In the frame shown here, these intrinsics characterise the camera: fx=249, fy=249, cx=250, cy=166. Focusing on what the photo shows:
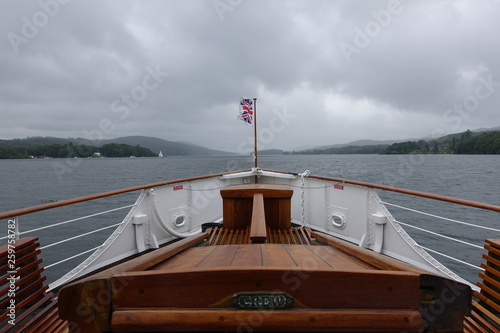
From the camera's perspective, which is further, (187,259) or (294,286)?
(187,259)

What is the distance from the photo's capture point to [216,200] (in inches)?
250

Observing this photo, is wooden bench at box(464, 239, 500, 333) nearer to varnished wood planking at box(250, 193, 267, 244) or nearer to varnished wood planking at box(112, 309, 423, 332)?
varnished wood planking at box(112, 309, 423, 332)

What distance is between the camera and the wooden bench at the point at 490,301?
6.82ft

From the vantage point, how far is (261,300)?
122 cm

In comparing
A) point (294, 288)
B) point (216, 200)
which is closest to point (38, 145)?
point (216, 200)

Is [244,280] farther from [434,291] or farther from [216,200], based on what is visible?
[216,200]

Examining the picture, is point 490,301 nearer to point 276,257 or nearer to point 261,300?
point 276,257

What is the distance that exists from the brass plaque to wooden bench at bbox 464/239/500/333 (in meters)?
1.91

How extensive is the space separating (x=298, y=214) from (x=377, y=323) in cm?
500

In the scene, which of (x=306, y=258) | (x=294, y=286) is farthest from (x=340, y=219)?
(x=294, y=286)

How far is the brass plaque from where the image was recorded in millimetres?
1210

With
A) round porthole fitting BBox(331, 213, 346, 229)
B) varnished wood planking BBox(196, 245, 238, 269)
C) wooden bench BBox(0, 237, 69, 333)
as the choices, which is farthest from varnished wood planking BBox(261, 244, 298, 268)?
round porthole fitting BBox(331, 213, 346, 229)

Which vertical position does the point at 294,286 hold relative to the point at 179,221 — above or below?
above

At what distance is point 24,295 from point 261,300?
238cm
